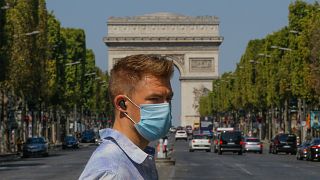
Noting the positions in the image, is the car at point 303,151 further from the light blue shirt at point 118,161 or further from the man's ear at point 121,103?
the light blue shirt at point 118,161

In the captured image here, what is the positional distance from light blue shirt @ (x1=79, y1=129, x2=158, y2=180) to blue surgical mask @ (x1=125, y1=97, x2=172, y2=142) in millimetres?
127

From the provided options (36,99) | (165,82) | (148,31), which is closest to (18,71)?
(36,99)

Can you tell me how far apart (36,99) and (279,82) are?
69.0 ft

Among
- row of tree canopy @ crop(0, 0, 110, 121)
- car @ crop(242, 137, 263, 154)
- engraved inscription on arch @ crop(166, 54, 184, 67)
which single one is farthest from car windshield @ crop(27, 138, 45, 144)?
engraved inscription on arch @ crop(166, 54, 184, 67)

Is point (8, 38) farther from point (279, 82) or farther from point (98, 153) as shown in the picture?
point (98, 153)

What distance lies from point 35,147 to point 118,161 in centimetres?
6989

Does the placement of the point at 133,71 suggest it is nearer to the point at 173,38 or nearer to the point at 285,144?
the point at 285,144

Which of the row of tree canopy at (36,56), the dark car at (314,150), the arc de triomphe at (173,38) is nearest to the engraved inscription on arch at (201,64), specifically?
the arc de triomphe at (173,38)

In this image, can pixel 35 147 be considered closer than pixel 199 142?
Yes

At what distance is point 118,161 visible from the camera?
506cm

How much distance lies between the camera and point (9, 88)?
82.4 meters

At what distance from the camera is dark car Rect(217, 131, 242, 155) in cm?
7856

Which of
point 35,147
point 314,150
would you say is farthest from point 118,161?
point 35,147

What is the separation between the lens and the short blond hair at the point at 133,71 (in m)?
5.38
